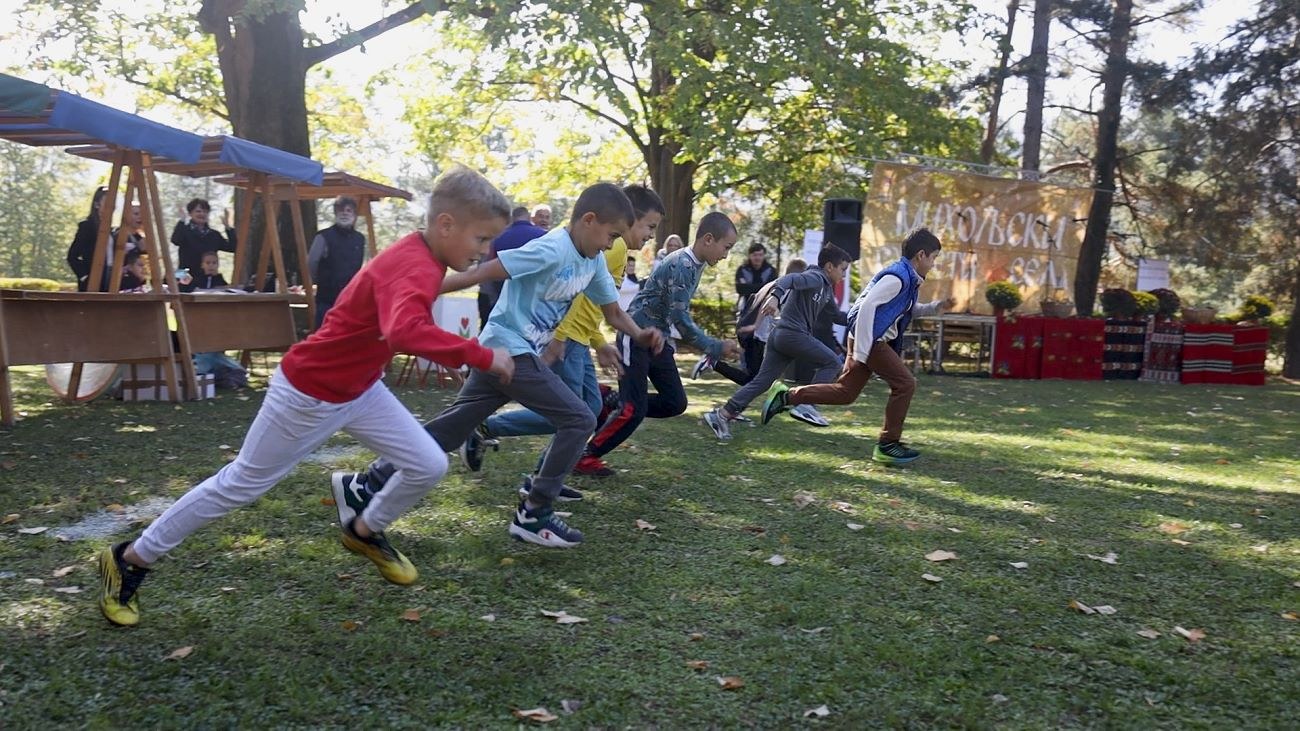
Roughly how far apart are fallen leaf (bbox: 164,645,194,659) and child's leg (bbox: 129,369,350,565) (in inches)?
14.1

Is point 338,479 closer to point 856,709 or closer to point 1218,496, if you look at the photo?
point 856,709

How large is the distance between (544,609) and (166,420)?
21.3 feet

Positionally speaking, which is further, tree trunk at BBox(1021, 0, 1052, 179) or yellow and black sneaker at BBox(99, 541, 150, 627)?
tree trunk at BBox(1021, 0, 1052, 179)

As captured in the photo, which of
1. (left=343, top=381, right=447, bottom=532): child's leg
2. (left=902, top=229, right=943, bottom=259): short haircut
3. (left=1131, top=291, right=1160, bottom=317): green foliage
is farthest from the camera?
(left=1131, top=291, right=1160, bottom=317): green foliage

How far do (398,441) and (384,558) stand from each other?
1.83 feet

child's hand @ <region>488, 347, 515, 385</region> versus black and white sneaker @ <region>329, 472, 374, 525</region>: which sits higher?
child's hand @ <region>488, 347, 515, 385</region>

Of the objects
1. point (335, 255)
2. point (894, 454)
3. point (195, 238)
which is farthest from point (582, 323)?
point (195, 238)

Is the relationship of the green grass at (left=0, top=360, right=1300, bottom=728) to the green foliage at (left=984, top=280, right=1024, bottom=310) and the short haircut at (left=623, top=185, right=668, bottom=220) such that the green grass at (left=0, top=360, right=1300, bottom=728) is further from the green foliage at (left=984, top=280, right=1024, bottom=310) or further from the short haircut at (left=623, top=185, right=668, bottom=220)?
the green foliage at (left=984, top=280, right=1024, bottom=310)

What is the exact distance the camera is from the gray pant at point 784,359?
31.3 ft

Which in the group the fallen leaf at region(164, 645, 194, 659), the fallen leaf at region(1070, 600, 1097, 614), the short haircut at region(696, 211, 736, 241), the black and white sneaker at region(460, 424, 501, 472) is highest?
the short haircut at region(696, 211, 736, 241)

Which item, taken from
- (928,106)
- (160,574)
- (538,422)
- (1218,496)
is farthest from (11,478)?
(928,106)

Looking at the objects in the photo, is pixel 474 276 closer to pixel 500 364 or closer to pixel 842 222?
pixel 500 364

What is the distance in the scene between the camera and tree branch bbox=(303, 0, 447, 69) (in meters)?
17.6

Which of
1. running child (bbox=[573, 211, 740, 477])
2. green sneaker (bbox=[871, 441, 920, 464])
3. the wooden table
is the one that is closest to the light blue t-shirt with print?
running child (bbox=[573, 211, 740, 477])
